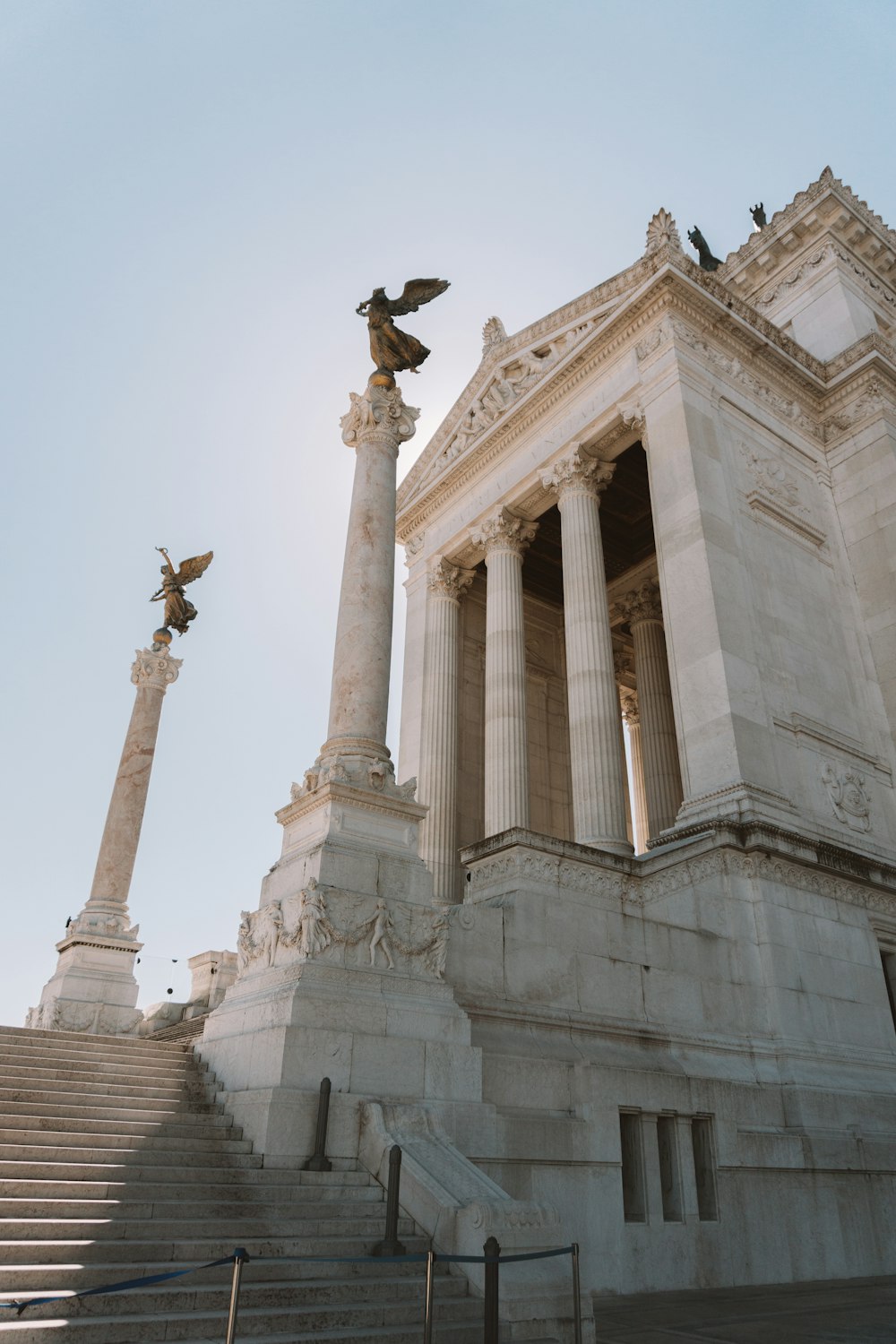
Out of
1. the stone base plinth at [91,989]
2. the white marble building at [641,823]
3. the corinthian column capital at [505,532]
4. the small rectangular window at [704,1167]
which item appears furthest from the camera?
the corinthian column capital at [505,532]

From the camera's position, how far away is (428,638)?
31578 millimetres

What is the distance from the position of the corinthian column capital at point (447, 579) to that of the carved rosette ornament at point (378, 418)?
48.9 ft

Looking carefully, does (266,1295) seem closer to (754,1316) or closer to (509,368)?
(754,1316)

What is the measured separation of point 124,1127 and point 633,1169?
6.87m

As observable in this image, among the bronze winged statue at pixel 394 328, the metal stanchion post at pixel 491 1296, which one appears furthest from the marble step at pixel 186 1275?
the bronze winged statue at pixel 394 328

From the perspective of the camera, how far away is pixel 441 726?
29172 millimetres

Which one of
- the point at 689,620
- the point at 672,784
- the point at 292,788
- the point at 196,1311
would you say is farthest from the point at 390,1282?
the point at 672,784

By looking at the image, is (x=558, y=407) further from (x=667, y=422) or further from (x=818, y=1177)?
(x=818, y=1177)

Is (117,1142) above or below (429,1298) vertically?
above

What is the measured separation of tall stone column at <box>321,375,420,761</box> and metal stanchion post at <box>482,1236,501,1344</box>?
739cm

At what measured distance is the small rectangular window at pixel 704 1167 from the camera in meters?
13.4

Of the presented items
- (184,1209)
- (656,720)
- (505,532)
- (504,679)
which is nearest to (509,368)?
(505,532)

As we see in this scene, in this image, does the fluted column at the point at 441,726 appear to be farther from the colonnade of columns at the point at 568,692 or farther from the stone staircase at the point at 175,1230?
the stone staircase at the point at 175,1230

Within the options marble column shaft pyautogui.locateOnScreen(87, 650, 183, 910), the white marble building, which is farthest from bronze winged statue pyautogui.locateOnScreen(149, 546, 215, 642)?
the white marble building
